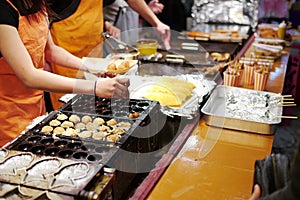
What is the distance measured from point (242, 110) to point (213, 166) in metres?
0.52

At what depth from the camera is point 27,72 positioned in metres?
1.75

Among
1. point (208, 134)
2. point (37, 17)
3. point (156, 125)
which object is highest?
point (37, 17)

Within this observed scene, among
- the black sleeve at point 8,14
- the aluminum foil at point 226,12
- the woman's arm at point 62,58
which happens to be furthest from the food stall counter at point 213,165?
the aluminum foil at point 226,12

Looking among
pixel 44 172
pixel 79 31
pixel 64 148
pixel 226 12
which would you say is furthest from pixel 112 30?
pixel 44 172

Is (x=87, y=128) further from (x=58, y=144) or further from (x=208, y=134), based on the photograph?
(x=208, y=134)

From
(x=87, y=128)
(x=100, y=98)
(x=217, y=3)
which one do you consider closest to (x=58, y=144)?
(x=87, y=128)

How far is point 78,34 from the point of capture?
307 centimetres

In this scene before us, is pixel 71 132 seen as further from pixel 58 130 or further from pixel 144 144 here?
pixel 144 144

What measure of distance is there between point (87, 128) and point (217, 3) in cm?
334

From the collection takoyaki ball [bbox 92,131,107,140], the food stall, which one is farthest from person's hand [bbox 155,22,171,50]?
takoyaki ball [bbox 92,131,107,140]

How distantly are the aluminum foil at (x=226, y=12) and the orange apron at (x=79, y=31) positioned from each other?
166cm

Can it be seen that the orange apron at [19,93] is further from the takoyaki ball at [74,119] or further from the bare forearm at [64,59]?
the takoyaki ball at [74,119]

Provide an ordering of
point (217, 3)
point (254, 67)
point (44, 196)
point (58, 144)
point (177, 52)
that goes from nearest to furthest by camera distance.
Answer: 1. point (44, 196)
2. point (58, 144)
3. point (254, 67)
4. point (177, 52)
5. point (217, 3)

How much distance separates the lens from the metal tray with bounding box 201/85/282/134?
200 cm
